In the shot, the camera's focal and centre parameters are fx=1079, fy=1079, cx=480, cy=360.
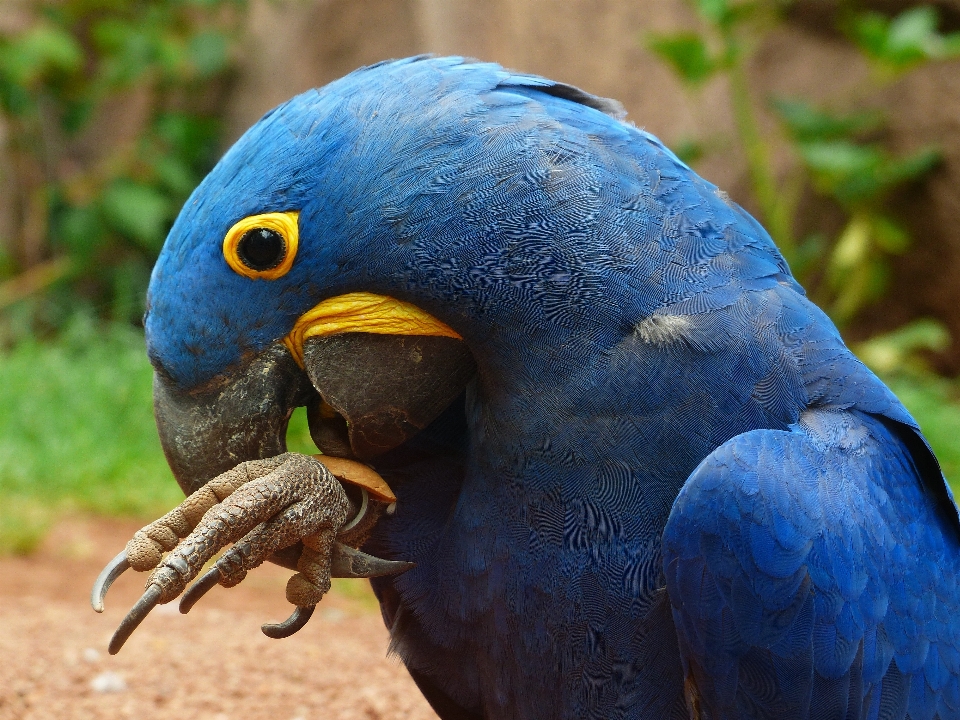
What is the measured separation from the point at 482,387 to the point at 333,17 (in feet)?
17.7

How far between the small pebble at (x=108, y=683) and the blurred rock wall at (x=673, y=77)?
3770mm

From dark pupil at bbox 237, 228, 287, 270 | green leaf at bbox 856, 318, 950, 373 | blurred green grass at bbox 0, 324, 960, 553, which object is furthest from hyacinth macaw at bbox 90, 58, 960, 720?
green leaf at bbox 856, 318, 950, 373

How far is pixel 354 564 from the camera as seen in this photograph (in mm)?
1819

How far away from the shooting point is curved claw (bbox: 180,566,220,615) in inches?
62.2

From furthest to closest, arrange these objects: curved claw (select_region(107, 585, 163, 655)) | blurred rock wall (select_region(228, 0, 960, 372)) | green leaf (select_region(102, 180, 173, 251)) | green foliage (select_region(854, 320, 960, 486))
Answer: green leaf (select_region(102, 180, 173, 251)) → blurred rock wall (select_region(228, 0, 960, 372)) → green foliage (select_region(854, 320, 960, 486)) → curved claw (select_region(107, 585, 163, 655))

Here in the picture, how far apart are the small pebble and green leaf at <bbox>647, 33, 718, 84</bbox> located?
3642 millimetres

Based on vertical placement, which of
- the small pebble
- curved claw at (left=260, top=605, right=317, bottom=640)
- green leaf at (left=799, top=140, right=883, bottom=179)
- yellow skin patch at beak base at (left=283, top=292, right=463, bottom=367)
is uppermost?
yellow skin patch at beak base at (left=283, top=292, right=463, bottom=367)

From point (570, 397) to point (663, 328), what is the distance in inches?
7.1

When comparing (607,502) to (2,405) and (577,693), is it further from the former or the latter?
(2,405)

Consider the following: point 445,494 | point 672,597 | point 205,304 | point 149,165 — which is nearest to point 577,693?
point 672,597

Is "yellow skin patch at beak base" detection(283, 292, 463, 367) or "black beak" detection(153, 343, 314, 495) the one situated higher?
"yellow skin patch at beak base" detection(283, 292, 463, 367)

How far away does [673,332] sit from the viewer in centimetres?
168

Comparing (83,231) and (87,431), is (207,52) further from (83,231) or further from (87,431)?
(87,431)

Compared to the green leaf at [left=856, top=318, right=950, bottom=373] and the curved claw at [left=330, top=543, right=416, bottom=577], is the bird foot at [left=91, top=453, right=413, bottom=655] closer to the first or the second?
the curved claw at [left=330, top=543, right=416, bottom=577]
